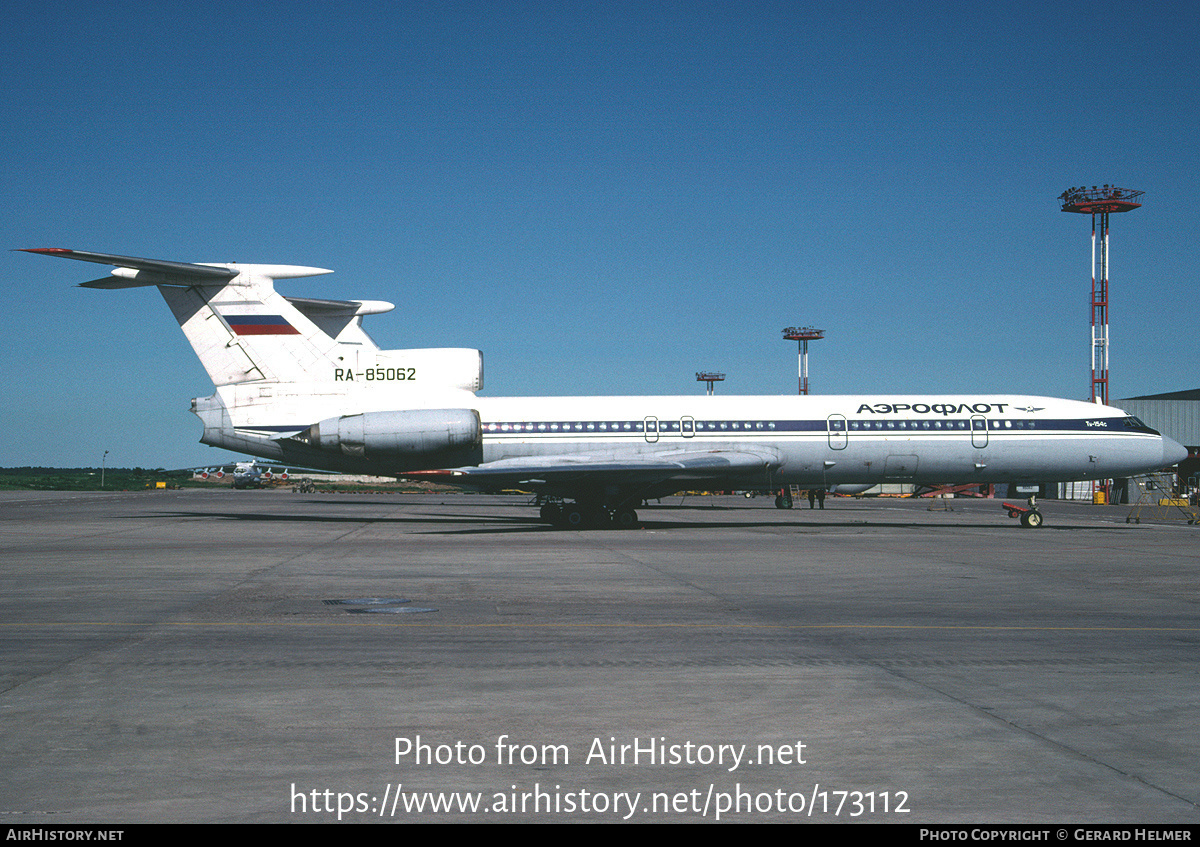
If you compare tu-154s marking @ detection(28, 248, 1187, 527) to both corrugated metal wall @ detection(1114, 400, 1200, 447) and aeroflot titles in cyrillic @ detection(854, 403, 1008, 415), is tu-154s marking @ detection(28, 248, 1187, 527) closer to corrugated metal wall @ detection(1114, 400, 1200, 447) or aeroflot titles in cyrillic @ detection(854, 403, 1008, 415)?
aeroflot titles in cyrillic @ detection(854, 403, 1008, 415)

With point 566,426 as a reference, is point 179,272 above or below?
above

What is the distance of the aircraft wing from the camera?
84.0 feet

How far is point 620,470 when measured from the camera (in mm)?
25500

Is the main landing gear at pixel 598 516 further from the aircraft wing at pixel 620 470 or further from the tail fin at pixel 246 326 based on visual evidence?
the tail fin at pixel 246 326

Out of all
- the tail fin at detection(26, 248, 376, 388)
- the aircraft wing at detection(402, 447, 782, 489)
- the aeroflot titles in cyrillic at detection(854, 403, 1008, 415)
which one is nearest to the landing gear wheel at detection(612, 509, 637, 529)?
the aircraft wing at detection(402, 447, 782, 489)

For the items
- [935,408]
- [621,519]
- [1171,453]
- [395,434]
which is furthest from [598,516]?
[1171,453]

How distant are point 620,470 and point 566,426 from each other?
324cm

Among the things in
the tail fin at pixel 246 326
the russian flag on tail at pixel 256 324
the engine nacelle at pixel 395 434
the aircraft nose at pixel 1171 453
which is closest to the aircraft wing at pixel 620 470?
the engine nacelle at pixel 395 434

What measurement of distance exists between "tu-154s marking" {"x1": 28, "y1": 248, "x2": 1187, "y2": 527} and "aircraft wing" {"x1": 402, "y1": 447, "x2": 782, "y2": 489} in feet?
0.22

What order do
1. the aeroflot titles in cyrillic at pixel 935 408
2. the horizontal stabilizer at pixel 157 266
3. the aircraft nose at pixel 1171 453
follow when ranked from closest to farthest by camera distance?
the horizontal stabilizer at pixel 157 266 → the aeroflot titles in cyrillic at pixel 935 408 → the aircraft nose at pixel 1171 453

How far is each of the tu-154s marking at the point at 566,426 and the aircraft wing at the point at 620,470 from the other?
68 mm

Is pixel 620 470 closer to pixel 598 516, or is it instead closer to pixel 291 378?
pixel 598 516

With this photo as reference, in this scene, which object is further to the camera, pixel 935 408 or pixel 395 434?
pixel 935 408

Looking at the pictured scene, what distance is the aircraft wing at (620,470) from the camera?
25.6 meters
